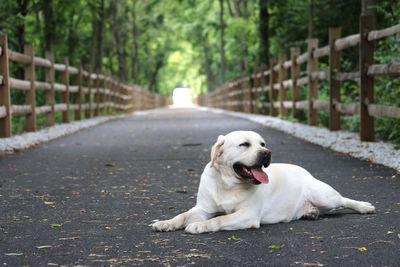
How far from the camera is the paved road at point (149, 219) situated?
2.88 meters

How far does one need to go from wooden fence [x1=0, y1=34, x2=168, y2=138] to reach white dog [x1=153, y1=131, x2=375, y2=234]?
5950 millimetres

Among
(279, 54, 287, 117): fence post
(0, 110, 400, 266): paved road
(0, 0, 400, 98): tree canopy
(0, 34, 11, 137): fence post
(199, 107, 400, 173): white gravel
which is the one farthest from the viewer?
(279, 54, 287, 117): fence post

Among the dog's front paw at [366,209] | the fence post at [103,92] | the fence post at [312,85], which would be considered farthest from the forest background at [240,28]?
the dog's front paw at [366,209]

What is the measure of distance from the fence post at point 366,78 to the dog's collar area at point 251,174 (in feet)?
15.2

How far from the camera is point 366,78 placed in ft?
25.3

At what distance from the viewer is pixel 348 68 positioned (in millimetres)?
11492

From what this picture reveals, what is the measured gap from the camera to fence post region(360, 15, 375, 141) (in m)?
7.71

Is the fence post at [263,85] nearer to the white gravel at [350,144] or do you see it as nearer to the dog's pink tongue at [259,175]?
the white gravel at [350,144]

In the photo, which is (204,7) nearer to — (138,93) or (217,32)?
(217,32)

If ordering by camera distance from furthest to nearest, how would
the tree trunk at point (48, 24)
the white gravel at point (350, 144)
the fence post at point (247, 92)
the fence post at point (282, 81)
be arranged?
the fence post at point (247, 92), the tree trunk at point (48, 24), the fence post at point (282, 81), the white gravel at point (350, 144)

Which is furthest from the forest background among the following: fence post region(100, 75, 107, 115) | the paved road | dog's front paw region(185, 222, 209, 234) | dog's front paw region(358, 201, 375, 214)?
dog's front paw region(185, 222, 209, 234)

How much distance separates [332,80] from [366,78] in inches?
70.4

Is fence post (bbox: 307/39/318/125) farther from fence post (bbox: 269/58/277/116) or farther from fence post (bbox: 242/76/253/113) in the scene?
fence post (bbox: 242/76/253/113)

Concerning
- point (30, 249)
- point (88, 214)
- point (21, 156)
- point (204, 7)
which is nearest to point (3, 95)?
point (21, 156)
